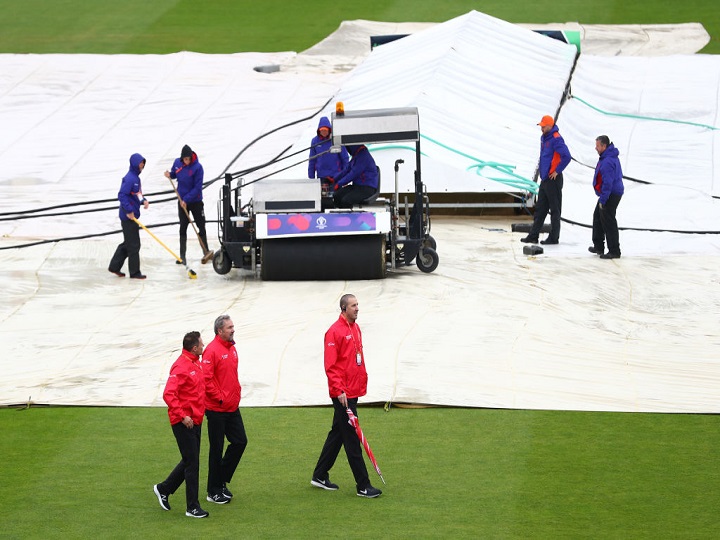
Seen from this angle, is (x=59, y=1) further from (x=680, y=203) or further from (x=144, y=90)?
(x=680, y=203)

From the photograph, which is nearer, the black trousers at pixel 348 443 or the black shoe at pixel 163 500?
the black shoe at pixel 163 500

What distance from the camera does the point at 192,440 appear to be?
8930mm

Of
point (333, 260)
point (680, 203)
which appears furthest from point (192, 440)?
point (680, 203)

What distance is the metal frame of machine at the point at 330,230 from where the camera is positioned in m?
15.5

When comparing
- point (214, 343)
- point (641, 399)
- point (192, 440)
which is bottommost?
point (641, 399)

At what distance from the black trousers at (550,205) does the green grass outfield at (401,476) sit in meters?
6.47

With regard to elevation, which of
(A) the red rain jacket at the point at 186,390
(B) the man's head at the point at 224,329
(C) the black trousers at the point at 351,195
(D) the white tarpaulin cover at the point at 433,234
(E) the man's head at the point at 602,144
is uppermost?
(B) the man's head at the point at 224,329

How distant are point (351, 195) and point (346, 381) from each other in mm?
6965

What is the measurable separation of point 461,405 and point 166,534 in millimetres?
3800

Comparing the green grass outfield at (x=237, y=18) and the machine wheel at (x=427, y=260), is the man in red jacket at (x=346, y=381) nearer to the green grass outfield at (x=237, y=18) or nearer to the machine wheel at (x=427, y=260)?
the machine wheel at (x=427, y=260)

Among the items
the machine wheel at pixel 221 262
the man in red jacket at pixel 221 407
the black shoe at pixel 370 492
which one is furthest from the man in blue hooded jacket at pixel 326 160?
the black shoe at pixel 370 492

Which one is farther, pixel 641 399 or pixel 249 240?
pixel 249 240

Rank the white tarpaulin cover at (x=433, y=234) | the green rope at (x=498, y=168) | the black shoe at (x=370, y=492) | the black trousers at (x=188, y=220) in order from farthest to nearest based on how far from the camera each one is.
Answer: the green rope at (x=498, y=168), the black trousers at (x=188, y=220), the white tarpaulin cover at (x=433, y=234), the black shoe at (x=370, y=492)

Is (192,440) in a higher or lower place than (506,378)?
higher
